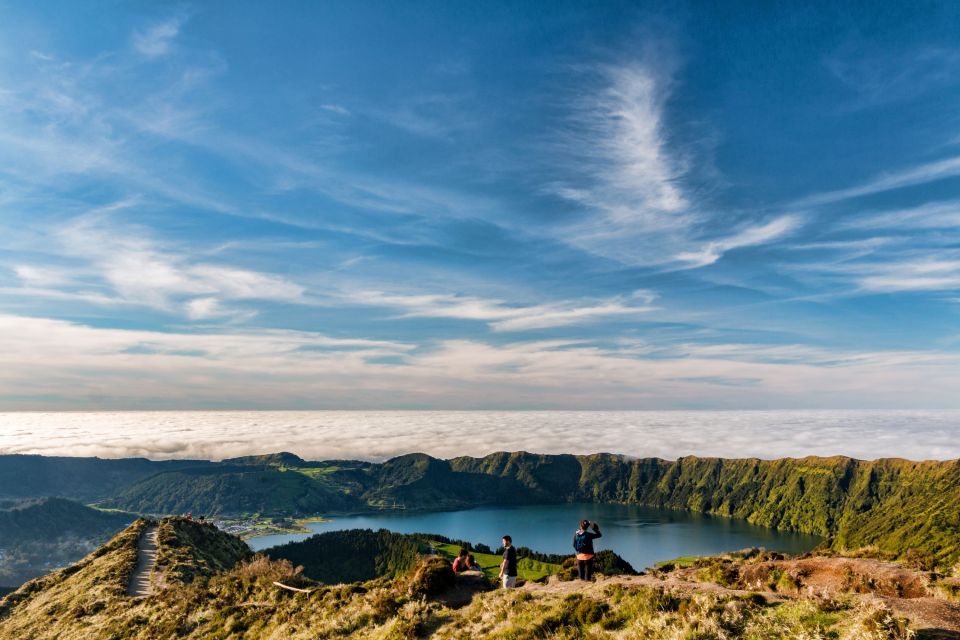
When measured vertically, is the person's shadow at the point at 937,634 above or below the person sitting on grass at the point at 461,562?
above

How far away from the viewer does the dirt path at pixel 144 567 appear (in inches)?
2053

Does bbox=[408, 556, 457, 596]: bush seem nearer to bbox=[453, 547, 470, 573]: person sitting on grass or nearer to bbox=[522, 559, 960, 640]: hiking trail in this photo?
bbox=[453, 547, 470, 573]: person sitting on grass

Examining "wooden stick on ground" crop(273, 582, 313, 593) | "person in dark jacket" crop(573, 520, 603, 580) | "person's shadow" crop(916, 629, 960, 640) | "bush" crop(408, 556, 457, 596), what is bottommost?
"wooden stick on ground" crop(273, 582, 313, 593)

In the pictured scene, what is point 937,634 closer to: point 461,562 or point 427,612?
point 427,612

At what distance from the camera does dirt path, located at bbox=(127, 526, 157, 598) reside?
2053 inches

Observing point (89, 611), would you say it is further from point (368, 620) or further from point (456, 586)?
point (456, 586)

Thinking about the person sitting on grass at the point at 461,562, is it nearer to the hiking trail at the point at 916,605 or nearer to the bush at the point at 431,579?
the bush at the point at 431,579

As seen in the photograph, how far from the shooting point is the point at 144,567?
63250 mm

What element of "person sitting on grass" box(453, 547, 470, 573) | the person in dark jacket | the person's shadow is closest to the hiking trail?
the person's shadow

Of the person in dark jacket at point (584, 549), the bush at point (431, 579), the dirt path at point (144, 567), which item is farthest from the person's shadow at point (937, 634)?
the dirt path at point (144, 567)

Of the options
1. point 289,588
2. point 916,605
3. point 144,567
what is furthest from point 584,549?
point 144,567

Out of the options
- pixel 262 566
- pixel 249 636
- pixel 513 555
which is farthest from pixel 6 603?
pixel 513 555

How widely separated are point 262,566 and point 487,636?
35.8 m

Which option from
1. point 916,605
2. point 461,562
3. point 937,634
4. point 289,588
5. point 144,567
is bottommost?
point 144,567
